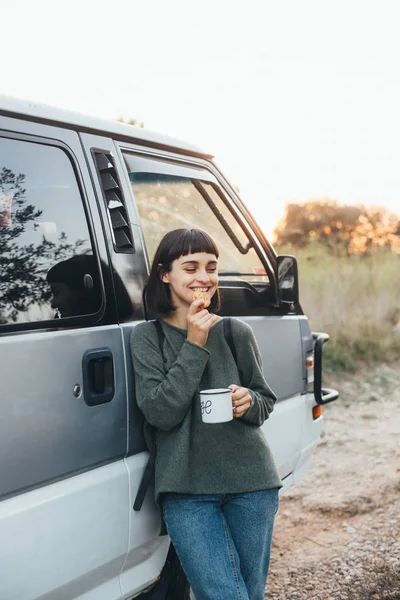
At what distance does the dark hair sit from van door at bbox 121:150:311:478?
0.46 m

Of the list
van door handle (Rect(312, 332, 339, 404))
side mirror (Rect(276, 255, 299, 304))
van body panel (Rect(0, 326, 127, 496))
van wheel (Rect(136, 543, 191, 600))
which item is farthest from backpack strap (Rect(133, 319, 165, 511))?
van door handle (Rect(312, 332, 339, 404))

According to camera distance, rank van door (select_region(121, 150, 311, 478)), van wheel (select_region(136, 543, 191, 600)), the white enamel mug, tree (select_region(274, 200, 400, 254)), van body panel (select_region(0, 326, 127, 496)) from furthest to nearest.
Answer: tree (select_region(274, 200, 400, 254))
van door (select_region(121, 150, 311, 478))
van wheel (select_region(136, 543, 191, 600))
the white enamel mug
van body panel (select_region(0, 326, 127, 496))

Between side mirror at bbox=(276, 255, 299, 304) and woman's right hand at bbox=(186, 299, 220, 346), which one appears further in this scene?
side mirror at bbox=(276, 255, 299, 304)

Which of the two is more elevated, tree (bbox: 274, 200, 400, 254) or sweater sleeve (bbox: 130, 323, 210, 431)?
sweater sleeve (bbox: 130, 323, 210, 431)

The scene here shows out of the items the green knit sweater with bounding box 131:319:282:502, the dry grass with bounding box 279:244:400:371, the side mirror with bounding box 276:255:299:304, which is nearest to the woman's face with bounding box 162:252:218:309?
the green knit sweater with bounding box 131:319:282:502

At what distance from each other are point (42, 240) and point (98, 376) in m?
0.46

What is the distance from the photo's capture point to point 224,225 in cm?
319

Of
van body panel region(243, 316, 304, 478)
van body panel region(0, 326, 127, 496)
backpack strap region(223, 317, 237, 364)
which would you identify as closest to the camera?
van body panel region(0, 326, 127, 496)

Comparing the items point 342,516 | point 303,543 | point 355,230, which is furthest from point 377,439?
point 355,230

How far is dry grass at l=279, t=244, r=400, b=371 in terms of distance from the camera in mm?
9086

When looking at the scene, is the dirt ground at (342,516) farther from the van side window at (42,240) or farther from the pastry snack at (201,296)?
the van side window at (42,240)

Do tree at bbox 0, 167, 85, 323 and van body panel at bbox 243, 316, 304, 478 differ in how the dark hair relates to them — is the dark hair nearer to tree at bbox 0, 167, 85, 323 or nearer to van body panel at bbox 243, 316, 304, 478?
tree at bbox 0, 167, 85, 323

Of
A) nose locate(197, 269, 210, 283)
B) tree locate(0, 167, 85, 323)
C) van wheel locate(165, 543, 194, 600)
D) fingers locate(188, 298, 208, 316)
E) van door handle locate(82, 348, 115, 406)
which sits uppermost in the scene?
tree locate(0, 167, 85, 323)

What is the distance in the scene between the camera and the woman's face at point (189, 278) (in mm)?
2393
